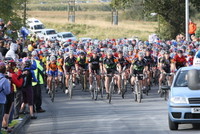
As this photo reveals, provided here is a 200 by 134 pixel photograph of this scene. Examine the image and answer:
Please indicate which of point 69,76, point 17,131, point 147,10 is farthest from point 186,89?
point 147,10

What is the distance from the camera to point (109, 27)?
94.4 m

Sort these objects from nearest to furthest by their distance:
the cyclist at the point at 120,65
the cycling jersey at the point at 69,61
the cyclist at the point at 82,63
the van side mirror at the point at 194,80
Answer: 1. the van side mirror at the point at 194,80
2. the cyclist at the point at 120,65
3. the cycling jersey at the point at 69,61
4. the cyclist at the point at 82,63

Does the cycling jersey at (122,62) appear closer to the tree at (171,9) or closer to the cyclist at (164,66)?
the cyclist at (164,66)

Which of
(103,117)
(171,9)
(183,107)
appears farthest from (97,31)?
(183,107)

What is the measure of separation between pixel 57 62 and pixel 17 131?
12445mm

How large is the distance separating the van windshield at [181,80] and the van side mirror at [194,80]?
2.29 ft

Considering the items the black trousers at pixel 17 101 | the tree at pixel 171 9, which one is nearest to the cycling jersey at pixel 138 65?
the black trousers at pixel 17 101

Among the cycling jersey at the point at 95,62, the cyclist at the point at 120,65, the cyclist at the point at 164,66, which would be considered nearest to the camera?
the cyclist at the point at 164,66

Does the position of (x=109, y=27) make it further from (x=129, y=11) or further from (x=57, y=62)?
(x=57, y=62)

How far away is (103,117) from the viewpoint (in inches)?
835

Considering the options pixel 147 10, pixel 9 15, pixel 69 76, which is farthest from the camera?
pixel 147 10

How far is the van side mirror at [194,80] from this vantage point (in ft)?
53.3

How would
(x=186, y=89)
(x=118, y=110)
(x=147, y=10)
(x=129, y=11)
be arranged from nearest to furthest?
(x=186, y=89) < (x=118, y=110) < (x=147, y=10) < (x=129, y=11)

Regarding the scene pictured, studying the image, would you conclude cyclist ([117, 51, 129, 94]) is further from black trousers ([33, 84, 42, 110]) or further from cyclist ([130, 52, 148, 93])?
black trousers ([33, 84, 42, 110])
